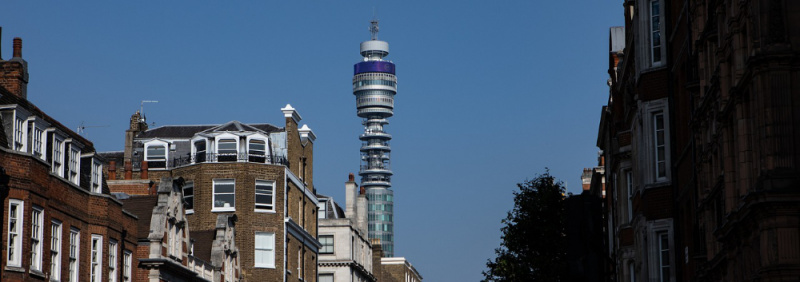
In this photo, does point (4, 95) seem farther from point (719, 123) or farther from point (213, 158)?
point (213, 158)

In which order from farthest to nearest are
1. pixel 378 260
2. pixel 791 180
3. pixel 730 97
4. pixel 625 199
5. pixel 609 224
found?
pixel 378 260 < pixel 609 224 < pixel 625 199 < pixel 730 97 < pixel 791 180

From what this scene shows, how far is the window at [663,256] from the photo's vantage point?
134 feet

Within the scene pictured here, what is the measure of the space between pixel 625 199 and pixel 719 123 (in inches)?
852

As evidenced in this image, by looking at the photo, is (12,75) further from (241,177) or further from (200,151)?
(200,151)

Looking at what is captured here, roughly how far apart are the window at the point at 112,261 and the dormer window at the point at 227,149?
1193 inches

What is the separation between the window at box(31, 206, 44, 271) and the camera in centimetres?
4309

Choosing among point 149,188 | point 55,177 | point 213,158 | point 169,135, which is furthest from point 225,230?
point 55,177

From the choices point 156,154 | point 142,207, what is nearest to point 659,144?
point 142,207

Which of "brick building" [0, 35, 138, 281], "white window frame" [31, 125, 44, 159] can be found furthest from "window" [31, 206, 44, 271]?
"white window frame" [31, 125, 44, 159]

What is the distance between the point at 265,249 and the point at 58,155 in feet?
124

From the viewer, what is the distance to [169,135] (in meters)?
87.8

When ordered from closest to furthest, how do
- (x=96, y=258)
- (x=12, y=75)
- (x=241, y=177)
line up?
(x=12, y=75) < (x=96, y=258) < (x=241, y=177)

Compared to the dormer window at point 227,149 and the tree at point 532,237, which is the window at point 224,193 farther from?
the tree at point 532,237

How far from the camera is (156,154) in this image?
85375 mm
